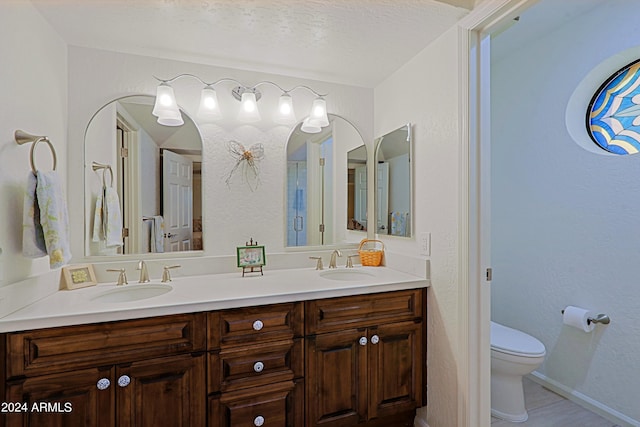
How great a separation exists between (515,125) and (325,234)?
1721mm

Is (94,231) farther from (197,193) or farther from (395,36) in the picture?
(395,36)

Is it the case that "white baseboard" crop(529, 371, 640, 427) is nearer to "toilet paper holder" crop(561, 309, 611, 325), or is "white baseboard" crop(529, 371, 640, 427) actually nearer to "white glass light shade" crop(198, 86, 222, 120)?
"toilet paper holder" crop(561, 309, 611, 325)

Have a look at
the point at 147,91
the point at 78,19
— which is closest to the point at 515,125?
the point at 147,91

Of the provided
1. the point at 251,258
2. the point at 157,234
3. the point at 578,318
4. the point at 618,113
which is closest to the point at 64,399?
the point at 157,234

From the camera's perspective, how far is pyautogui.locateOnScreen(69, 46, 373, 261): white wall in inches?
69.1

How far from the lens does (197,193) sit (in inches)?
77.7

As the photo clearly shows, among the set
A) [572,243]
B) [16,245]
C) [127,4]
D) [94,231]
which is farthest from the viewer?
[572,243]

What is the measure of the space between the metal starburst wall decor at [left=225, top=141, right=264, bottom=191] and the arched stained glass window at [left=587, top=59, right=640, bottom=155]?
226cm

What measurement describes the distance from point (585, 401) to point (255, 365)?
2077mm

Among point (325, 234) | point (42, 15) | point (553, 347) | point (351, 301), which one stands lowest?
point (553, 347)

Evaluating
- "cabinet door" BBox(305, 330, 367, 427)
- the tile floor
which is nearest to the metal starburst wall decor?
"cabinet door" BBox(305, 330, 367, 427)

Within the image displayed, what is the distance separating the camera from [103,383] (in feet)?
4.06

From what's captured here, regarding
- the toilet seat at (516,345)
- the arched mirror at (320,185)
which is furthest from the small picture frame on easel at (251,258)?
the toilet seat at (516,345)

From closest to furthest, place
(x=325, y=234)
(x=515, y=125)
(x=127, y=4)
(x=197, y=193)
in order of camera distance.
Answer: (x=127, y=4) → (x=197, y=193) → (x=325, y=234) → (x=515, y=125)
